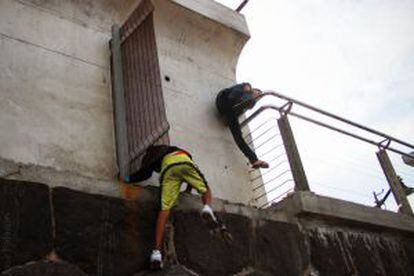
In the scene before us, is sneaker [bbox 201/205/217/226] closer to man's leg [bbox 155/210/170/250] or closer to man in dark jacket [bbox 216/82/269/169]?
man's leg [bbox 155/210/170/250]

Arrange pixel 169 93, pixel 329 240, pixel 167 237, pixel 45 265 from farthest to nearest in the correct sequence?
pixel 169 93 → pixel 329 240 → pixel 167 237 → pixel 45 265

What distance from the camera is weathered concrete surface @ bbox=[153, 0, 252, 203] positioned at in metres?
5.47

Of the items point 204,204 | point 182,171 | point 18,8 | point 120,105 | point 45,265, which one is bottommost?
point 45,265

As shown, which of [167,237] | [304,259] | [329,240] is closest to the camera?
[167,237]

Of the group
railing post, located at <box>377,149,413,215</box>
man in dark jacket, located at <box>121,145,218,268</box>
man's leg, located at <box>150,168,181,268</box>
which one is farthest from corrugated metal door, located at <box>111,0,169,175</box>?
railing post, located at <box>377,149,413,215</box>

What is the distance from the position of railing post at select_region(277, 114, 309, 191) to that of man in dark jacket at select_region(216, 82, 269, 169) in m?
0.62

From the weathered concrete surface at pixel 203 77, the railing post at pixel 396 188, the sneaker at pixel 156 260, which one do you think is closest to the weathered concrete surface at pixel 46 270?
the sneaker at pixel 156 260

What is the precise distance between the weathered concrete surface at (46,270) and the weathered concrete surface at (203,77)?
239 cm

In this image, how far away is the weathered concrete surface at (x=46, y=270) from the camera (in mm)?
2842

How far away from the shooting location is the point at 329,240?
468 centimetres

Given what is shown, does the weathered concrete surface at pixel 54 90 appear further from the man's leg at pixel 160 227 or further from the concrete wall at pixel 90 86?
the man's leg at pixel 160 227

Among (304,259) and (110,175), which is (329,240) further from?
(110,175)

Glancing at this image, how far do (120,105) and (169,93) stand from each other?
986 mm

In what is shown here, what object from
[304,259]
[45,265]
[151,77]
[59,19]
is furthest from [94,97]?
[304,259]
